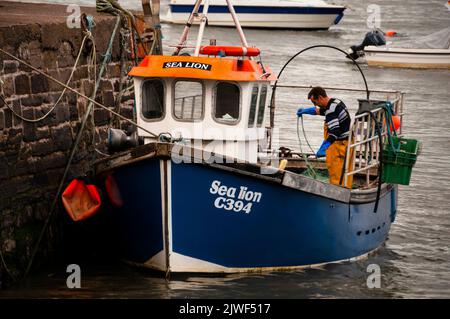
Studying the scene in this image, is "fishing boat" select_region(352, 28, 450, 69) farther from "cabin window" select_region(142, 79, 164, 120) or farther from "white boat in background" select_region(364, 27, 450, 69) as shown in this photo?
"cabin window" select_region(142, 79, 164, 120)

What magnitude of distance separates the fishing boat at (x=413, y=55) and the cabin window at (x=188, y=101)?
26.3 meters

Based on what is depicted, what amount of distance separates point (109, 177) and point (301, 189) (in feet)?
6.78

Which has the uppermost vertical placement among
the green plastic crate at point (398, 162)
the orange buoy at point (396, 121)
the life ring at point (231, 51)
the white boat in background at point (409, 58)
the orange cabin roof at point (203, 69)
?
the life ring at point (231, 51)

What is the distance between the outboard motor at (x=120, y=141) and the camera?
40.7ft

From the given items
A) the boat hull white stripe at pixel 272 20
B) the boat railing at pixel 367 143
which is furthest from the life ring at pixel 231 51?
the boat hull white stripe at pixel 272 20

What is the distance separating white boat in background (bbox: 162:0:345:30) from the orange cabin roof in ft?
121

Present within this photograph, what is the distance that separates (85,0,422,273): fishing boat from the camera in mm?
11430

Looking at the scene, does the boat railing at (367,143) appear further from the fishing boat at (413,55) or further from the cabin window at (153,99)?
the fishing boat at (413,55)

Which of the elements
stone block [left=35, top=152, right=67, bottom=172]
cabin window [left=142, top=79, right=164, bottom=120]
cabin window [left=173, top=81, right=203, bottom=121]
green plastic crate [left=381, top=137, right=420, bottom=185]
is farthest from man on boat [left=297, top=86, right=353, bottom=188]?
stone block [left=35, top=152, right=67, bottom=172]

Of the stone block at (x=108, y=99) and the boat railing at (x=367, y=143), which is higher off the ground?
the stone block at (x=108, y=99)

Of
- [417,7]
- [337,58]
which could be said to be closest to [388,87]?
[337,58]

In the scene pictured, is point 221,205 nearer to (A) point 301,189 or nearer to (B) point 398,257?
(A) point 301,189

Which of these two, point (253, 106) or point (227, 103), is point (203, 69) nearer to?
point (227, 103)

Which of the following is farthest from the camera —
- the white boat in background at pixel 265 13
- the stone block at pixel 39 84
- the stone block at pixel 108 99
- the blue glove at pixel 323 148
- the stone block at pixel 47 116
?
the white boat in background at pixel 265 13
